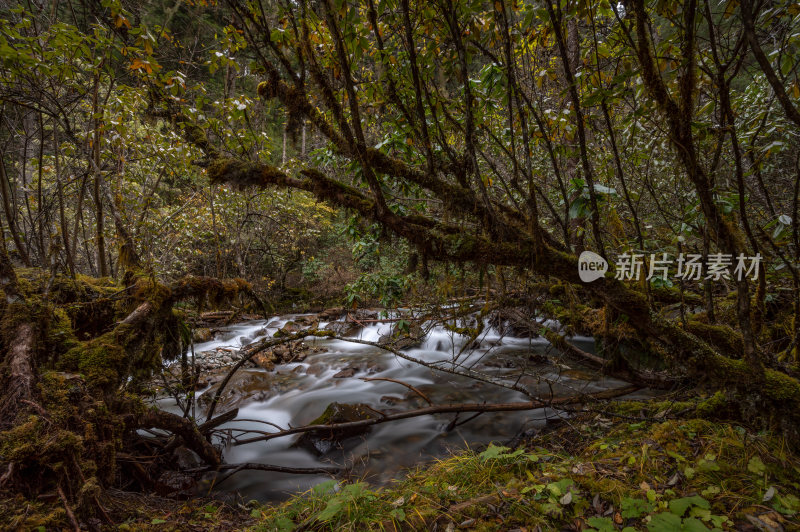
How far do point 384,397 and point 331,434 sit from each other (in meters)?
1.59

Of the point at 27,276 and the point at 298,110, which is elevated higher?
the point at 298,110

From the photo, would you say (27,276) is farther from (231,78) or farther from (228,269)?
(228,269)

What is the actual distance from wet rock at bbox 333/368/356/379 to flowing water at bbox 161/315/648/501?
0.30ft

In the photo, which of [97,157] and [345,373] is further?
[345,373]

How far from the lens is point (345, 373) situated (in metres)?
6.84

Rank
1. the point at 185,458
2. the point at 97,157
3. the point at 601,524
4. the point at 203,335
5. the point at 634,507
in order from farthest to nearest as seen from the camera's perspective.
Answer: the point at 203,335 → the point at 97,157 → the point at 185,458 → the point at 634,507 → the point at 601,524

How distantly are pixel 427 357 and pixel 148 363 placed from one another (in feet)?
17.9

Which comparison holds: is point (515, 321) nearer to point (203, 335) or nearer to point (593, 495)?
point (593, 495)

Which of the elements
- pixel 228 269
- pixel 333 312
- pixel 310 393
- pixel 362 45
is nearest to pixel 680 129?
pixel 362 45

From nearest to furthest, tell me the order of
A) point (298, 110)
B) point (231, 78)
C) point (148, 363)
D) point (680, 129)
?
1. point (680, 129)
2. point (298, 110)
3. point (148, 363)
4. point (231, 78)

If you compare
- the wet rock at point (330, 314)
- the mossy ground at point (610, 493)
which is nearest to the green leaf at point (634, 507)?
the mossy ground at point (610, 493)

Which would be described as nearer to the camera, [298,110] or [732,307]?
[298,110]

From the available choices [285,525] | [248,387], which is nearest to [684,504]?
[285,525]

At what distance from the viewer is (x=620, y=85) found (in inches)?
107
